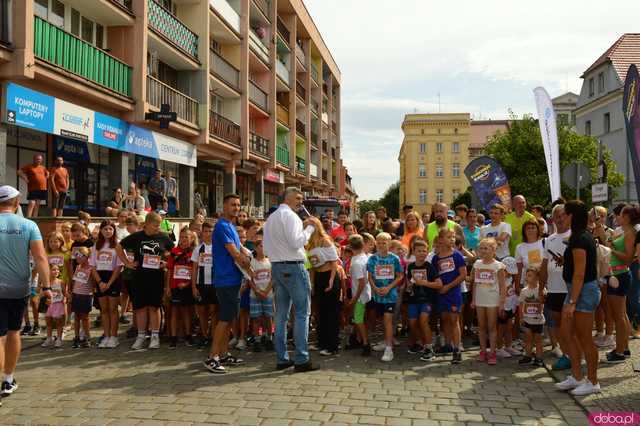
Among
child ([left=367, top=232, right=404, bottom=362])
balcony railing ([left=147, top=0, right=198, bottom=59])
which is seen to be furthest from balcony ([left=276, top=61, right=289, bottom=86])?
child ([left=367, top=232, right=404, bottom=362])

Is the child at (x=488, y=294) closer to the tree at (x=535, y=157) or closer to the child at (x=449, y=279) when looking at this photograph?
the child at (x=449, y=279)

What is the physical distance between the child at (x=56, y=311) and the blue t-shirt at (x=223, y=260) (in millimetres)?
2727

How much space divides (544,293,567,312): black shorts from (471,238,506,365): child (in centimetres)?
66

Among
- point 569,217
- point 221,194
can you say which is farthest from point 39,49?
point 221,194

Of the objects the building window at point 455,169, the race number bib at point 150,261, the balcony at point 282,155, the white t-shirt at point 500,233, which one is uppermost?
the building window at point 455,169

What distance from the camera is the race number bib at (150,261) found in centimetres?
777

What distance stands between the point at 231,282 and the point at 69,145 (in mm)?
12280

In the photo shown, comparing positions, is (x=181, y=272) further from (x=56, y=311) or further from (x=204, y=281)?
(x=56, y=311)

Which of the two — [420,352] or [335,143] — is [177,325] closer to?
[420,352]

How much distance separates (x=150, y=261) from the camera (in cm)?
779

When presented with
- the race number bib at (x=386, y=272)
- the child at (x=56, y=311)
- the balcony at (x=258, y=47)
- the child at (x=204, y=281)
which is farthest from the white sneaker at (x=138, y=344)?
the balcony at (x=258, y=47)

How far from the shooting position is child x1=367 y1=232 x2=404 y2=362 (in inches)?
300

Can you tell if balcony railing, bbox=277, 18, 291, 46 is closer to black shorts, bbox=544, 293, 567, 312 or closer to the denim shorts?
black shorts, bbox=544, 293, 567, 312

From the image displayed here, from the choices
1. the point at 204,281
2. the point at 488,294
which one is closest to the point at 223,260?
the point at 204,281
